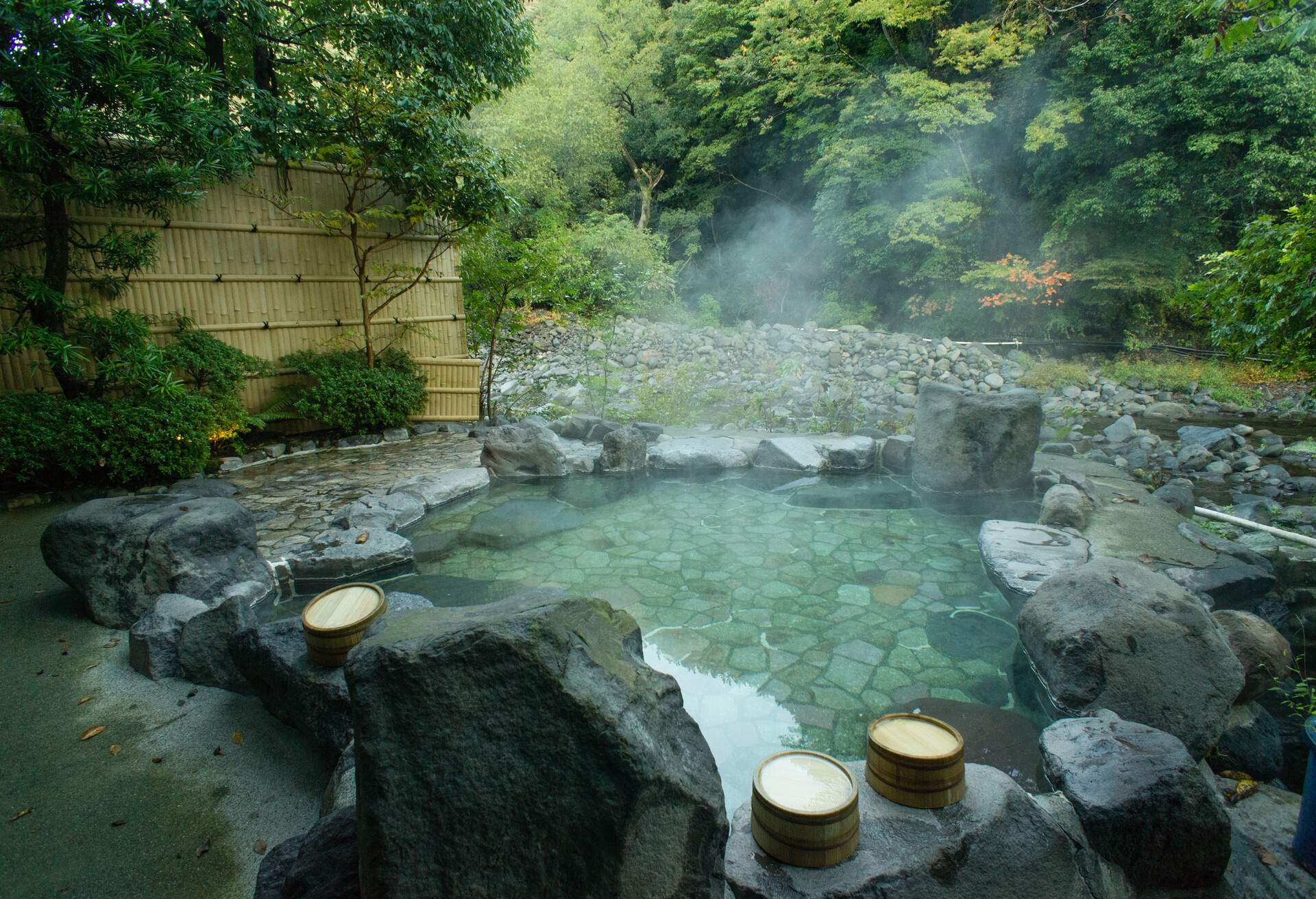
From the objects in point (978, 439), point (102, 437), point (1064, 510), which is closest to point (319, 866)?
point (1064, 510)

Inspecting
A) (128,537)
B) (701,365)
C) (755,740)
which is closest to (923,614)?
(755,740)

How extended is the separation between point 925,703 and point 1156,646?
3.49 feet

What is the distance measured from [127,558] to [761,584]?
3925 mm

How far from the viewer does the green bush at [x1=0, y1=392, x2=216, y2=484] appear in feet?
17.8

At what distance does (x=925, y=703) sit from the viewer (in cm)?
340

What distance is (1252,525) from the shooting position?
199 inches

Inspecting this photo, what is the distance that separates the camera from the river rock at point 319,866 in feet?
5.64

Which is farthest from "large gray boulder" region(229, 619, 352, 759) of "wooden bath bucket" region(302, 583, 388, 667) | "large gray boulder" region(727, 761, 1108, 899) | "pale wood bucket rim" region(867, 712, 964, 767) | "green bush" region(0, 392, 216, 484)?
"green bush" region(0, 392, 216, 484)

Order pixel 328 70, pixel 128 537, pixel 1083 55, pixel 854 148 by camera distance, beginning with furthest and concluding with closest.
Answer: pixel 854 148 → pixel 1083 55 → pixel 328 70 → pixel 128 537

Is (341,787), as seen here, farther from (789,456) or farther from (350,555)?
(789,456)

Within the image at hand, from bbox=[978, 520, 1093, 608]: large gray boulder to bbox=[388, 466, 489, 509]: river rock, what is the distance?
458 cm

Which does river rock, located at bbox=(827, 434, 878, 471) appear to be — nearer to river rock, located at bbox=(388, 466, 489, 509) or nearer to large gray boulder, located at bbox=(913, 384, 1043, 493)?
large gray boulder, located at bbox=(913, 384, 1043, 493)

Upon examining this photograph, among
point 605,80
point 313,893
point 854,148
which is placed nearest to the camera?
point 313,893

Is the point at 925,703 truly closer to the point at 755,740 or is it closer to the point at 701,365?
the point at 755,740
